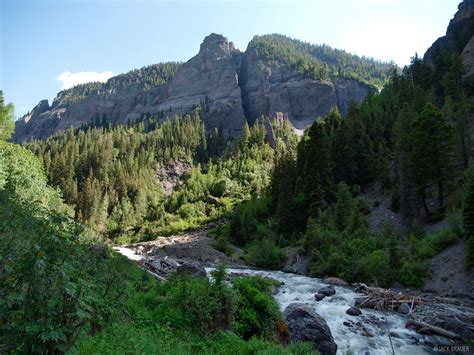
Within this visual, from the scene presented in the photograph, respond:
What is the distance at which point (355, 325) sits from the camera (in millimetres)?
18109

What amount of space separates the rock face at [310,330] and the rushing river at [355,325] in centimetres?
89

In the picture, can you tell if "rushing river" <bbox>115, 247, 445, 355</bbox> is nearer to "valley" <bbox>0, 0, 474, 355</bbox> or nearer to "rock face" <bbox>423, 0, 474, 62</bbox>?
"valley" <bbox>0, 0, 474, 355</bbox>

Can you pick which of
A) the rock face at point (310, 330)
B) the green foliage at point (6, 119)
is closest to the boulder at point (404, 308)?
the rock face at point (310, 330)

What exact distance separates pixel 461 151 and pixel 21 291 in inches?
1889

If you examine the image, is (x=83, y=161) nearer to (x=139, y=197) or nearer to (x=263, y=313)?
(x=139, y=197)

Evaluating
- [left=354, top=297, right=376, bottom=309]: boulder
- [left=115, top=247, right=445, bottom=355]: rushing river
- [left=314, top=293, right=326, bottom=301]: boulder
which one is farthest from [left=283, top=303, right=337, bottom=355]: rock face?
[left=314, top=293, right=326, bottom=301]: boulder

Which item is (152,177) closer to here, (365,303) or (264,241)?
(264,241)

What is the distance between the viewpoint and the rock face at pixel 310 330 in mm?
13352

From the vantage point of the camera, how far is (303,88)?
163500 millimetres

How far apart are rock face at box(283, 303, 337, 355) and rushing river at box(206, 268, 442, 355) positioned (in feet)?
2.91

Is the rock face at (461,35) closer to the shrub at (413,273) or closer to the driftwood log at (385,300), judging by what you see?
the shrub at (413,273)

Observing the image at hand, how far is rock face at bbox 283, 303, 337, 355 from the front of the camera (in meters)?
13.4

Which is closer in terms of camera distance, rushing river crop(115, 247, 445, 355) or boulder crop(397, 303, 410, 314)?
rushing river crop(115, 247, 445, 355)

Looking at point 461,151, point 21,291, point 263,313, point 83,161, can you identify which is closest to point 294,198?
point 461,151
